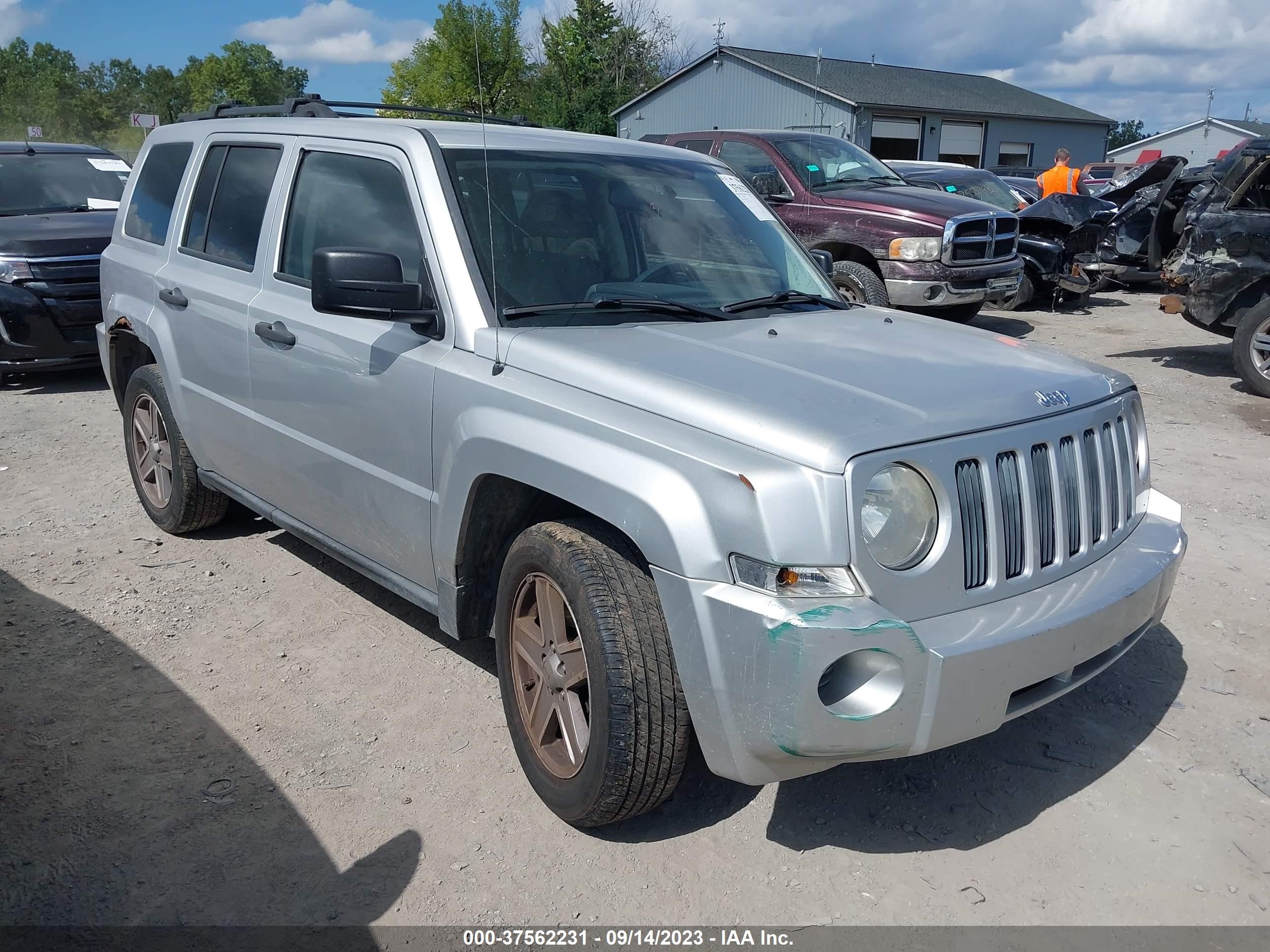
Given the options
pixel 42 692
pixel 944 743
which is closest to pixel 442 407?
pixel 944 743

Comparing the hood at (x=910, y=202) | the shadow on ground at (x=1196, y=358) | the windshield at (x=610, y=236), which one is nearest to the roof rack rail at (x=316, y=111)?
the windshield at (x=610, y=236)

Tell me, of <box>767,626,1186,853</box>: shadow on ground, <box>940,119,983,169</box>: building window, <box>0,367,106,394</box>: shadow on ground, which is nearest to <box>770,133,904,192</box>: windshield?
<box>0,367,106,394</box>: shadow on ground

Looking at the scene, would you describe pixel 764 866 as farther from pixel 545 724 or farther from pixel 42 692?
pixel 42 692

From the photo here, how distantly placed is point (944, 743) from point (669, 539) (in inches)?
32.2

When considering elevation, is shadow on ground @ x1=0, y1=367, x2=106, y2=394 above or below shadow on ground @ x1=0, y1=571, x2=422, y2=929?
above

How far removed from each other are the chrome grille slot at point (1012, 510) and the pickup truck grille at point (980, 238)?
7733 millimetres

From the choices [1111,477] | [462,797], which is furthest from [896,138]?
[462,797]

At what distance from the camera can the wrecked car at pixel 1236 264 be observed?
8.64 metres

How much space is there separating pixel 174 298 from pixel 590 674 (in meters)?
3.01

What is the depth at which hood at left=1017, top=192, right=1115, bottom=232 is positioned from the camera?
1290 cm

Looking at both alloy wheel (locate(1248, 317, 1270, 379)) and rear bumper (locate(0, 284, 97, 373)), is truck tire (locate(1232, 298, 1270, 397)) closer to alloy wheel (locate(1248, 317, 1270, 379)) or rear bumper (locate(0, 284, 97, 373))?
alloy wheel (locate(1248, 317, 1270, 379))

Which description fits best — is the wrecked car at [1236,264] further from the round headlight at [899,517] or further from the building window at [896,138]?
the building window at [896,138]

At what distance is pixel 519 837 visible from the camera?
3094 millimetres

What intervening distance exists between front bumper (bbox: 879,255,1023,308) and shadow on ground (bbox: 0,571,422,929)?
7762 millimetres
